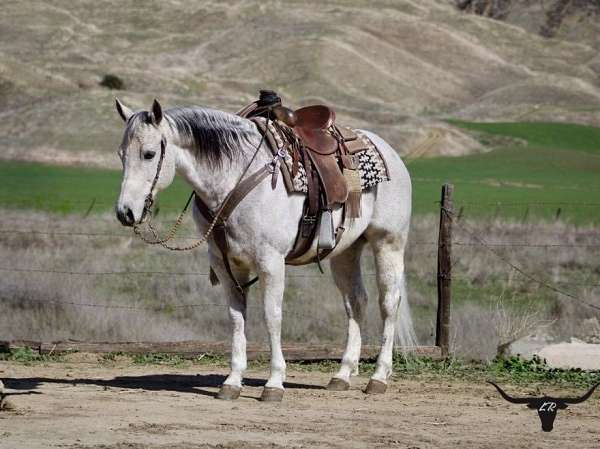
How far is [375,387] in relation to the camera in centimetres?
961

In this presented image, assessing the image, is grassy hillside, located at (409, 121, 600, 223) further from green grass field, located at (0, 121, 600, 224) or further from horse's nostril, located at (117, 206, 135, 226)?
horse's nostril, located at (117, 206, 135, 226)

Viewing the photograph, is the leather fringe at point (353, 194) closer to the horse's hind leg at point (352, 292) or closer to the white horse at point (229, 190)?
the white horse at point (229, 190)

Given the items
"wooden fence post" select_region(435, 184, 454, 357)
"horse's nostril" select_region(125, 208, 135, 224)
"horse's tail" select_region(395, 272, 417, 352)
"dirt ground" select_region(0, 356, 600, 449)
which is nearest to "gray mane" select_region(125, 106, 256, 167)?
"horse's nostril" select_region(125, 208, 135, 224)

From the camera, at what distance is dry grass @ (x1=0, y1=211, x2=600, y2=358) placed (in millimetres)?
12766

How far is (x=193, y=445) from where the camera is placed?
6.95 metres

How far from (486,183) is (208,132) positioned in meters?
→ 35.5

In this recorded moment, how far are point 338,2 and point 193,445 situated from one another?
124 metres

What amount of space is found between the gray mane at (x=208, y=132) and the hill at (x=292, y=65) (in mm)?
43908

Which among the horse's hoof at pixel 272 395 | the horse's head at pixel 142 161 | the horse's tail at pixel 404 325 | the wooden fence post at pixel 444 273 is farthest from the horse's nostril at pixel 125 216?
the wooden fence post at pixel 444 273

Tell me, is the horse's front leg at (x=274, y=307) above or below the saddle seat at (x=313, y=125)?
below

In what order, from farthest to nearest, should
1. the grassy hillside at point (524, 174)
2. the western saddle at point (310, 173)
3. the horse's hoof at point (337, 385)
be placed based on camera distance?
the grassy hillside at point (524, 174) → the horse's hoof at point (337, 385) → the western saddle at point (310, 173)

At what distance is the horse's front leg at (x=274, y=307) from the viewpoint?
8.75 meters

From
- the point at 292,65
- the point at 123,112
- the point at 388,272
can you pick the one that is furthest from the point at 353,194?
the point at 292,65

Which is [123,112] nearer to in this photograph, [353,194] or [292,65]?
[353,194]
